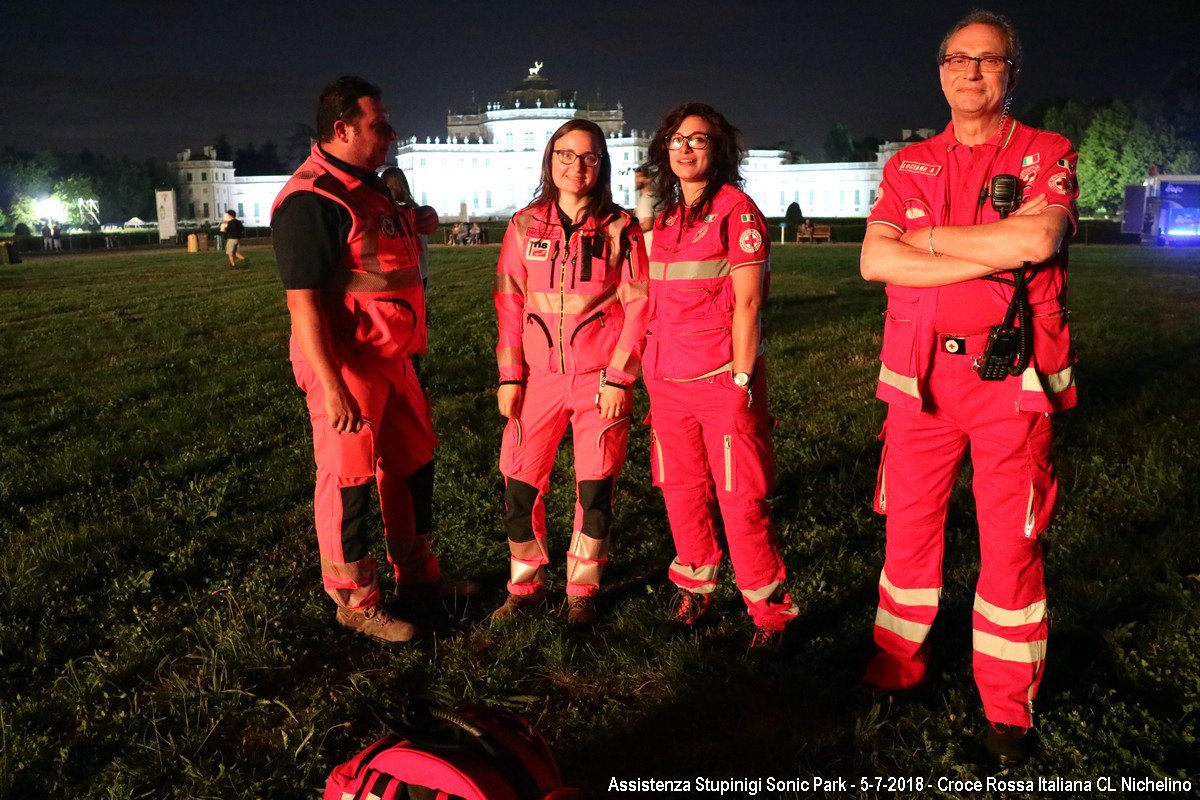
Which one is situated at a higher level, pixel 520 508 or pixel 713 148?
pixel 713 148

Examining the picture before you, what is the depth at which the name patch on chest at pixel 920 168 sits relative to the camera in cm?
294

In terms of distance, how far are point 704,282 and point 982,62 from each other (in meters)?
1.24

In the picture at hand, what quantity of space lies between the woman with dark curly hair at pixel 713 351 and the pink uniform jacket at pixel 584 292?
0.11 metres

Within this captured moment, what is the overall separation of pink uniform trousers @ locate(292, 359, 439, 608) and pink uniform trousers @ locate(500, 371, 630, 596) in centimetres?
47

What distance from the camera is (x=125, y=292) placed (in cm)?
1791

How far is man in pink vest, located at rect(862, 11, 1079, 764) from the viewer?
275 centimetres

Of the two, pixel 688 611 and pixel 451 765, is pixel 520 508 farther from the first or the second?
pixel 451 765

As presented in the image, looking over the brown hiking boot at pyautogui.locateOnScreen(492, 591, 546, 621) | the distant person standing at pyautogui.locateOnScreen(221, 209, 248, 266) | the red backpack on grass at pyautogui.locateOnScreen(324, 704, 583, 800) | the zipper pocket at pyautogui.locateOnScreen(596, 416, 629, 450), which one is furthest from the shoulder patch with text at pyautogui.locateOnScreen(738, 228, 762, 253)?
the distant person standing at pyautogui.locateOnScreen(221, 209, 248, 266)

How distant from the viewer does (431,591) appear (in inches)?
170

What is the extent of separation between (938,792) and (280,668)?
99.8 inches

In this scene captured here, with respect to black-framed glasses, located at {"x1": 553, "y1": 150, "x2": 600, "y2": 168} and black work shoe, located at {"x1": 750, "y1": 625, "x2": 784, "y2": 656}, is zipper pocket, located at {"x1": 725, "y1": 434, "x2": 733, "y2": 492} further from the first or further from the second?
black-framed glasses, located at {"x1": 553, "y1": 150, "x2": 600, "y2": 168}

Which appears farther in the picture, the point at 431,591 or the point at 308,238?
the point at 431,591

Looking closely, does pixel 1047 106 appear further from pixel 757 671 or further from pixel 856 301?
pixel 757 671

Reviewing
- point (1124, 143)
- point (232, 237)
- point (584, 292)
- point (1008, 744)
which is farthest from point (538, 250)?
point (1124, 143)
